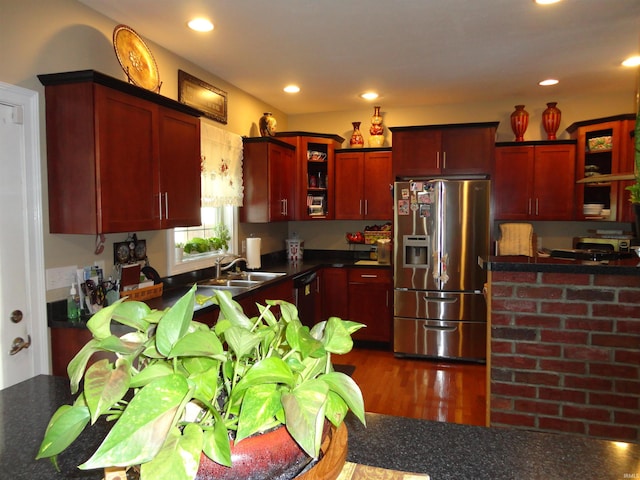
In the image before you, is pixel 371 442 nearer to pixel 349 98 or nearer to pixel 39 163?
pixel 39 163

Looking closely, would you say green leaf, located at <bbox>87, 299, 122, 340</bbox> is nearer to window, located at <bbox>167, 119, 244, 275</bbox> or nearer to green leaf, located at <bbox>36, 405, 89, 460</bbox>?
green leaf, located at <bbox>36, 405, 89, 460</bbox>

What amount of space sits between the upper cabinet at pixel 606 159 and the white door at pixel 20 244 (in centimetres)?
Answer: 430

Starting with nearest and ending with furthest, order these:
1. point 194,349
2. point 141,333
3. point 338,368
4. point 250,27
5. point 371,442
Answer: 1. point 194,349
2. point 141,333
3. point 371,442
4. point 338,368
5. point 250,27

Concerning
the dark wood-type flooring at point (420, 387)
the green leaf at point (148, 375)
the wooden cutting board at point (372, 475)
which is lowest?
the dark wood-type flooring at point (420, 387)

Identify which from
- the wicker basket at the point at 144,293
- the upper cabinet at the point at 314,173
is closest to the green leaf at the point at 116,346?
the wicker basket at the point at 144,293

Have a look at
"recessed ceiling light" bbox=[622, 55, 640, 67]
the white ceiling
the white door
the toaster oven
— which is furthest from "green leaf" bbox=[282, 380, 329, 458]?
the toaster oven

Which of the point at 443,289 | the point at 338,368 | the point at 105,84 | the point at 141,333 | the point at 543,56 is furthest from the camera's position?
the point at 443,289

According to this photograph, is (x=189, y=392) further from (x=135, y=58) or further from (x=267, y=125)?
(x=267, y=125)

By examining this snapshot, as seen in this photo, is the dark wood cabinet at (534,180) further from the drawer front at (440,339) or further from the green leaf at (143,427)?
the green leaf at (143,427)

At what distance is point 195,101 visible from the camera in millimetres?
3404

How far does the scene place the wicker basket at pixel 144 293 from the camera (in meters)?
2.56

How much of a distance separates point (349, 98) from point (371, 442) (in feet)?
13.5

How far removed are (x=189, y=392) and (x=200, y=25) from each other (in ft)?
9.12

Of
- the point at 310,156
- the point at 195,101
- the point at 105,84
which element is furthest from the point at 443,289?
the point at 105,84
